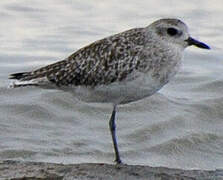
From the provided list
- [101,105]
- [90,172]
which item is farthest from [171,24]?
[101,105]

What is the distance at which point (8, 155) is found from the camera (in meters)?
10.7

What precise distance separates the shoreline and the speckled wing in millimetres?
1011

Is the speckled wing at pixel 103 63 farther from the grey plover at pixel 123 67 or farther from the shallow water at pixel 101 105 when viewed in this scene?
the shallow water at pixel 101 105

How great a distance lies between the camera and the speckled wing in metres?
8.75

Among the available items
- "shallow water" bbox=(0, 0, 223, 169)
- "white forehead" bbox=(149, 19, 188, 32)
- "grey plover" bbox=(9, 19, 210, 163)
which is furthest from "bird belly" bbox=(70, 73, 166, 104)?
"shallow water" bbox=(0, 0, 223, 169)

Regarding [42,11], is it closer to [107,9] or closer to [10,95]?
[107,9]

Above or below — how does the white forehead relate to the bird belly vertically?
above

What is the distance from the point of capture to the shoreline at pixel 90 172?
7906 millimetres

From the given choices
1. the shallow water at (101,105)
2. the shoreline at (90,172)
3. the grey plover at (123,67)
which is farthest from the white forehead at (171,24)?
the shallow water at (101,105)

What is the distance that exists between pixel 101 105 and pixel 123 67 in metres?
4.55

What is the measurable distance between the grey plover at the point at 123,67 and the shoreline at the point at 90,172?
84 cm

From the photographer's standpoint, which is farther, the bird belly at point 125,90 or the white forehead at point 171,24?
the white forehead at point 171,24

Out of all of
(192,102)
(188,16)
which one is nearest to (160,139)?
(192,102)

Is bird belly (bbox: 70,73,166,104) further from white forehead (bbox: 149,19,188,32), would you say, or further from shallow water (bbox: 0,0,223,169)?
shallow water (bbox: 0,0,223,169)
